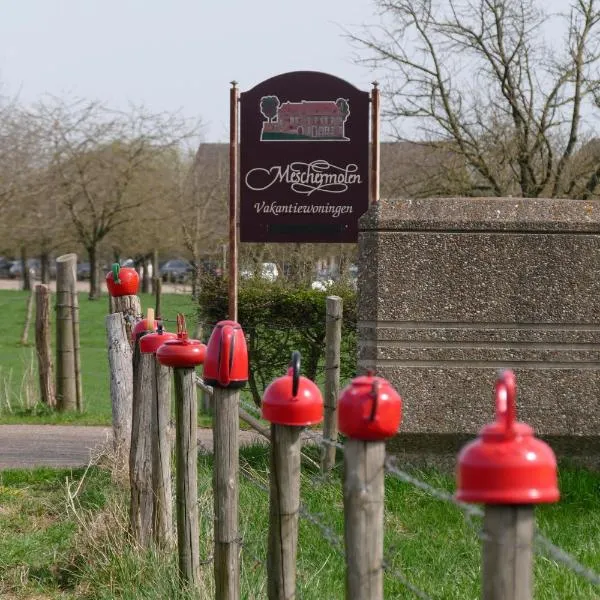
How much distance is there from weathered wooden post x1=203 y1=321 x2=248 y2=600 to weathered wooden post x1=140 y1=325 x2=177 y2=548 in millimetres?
1074

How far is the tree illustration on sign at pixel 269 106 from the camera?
8945 mm

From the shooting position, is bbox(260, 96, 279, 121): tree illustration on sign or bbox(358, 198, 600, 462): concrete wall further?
bbox(260, 96, 279, 121): tree illustration on sign

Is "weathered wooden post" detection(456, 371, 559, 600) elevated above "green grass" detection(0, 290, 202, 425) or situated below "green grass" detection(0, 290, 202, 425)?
above

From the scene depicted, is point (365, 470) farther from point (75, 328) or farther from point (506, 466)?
point (75, 328)

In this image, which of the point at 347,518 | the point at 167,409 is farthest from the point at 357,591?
the point at 167,409

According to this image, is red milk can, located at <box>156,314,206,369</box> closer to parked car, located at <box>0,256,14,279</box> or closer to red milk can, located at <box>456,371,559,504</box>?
red milk can, located at <box>456,371,559,504</box>

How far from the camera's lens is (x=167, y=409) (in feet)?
17.1

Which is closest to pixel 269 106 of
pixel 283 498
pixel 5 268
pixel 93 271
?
pixel 283 498

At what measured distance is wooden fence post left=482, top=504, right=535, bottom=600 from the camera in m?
1.94

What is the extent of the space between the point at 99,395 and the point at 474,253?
34.2 ft

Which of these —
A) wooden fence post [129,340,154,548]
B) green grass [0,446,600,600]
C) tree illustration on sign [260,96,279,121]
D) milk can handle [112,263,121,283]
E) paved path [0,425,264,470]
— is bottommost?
paved path [0,425,264,470]

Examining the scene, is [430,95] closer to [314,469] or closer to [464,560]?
[314,469]

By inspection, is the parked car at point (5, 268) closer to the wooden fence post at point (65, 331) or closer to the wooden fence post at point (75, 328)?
the wooden fence post at point (75, 328)

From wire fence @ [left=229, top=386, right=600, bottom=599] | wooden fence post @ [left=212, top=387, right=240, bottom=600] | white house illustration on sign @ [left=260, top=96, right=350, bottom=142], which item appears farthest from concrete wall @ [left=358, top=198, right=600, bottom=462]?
wooden fence post @ [left=212, top=387, right=240, bottom=600]
